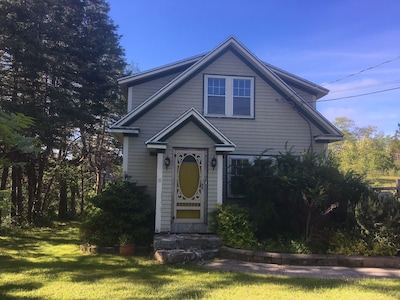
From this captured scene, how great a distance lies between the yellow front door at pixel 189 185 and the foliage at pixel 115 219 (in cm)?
99

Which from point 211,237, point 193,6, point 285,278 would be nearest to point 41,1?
point 193,6

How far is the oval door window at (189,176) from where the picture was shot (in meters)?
10.1

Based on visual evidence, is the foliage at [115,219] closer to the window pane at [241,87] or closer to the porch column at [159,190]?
the porch column at [159,190]

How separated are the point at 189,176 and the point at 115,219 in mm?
2442

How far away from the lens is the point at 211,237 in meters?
9.06

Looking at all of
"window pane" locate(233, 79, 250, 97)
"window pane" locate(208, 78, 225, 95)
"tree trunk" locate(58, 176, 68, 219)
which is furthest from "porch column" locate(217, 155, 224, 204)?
"tree trunk" locate(58, 176, 68, 219)

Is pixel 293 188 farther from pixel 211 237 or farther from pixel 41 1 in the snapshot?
pixel 41 1

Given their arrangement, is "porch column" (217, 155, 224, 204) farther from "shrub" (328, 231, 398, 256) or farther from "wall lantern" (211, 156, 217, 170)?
"shrub" (328, 231, 398, 256)

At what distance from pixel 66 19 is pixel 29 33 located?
332cm

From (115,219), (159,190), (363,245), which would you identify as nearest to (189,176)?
(159,190)

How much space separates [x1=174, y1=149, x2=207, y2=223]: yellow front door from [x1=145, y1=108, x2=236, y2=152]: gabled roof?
0.53 meters

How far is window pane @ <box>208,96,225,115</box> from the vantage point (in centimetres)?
1191

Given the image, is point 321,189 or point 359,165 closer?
point 321,189

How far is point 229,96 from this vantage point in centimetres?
1195
